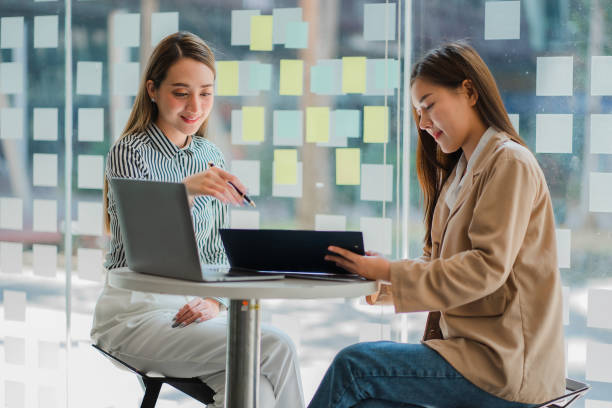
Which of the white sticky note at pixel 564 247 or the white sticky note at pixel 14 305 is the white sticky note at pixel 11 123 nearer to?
the white sticky note at pixel 14 305

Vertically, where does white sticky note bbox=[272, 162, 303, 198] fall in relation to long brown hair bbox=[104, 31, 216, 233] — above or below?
below

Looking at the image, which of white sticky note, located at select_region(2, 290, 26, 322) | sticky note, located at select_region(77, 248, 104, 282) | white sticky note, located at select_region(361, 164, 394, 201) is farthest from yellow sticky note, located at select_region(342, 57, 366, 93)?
white sticky note, located at select_region(2, 290, 26, 322)

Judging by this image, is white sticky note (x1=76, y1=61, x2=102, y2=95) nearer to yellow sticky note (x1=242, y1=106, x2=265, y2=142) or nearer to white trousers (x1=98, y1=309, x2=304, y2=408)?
yellow sticky note (x1=242, y1=106, x2=265, y2=142)

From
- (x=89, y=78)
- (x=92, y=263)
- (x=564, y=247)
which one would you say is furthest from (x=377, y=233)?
(x=89, y=78)

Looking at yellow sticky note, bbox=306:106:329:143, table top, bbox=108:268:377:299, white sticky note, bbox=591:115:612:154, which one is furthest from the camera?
yellow sticky note, bbox=306:106:329:143

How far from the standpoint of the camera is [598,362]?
274 cm

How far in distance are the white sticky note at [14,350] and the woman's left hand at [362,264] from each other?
8.36 ft

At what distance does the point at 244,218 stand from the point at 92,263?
862mm

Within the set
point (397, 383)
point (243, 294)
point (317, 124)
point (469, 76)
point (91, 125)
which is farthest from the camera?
point (91, 125)

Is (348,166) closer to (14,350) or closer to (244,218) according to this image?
(244,218)

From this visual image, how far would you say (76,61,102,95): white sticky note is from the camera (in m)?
3.47

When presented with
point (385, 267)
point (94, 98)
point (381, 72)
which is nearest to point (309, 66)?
point (381, 72)

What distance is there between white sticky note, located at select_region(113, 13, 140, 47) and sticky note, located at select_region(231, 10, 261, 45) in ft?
1.72

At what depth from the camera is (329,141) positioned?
10.0ft
